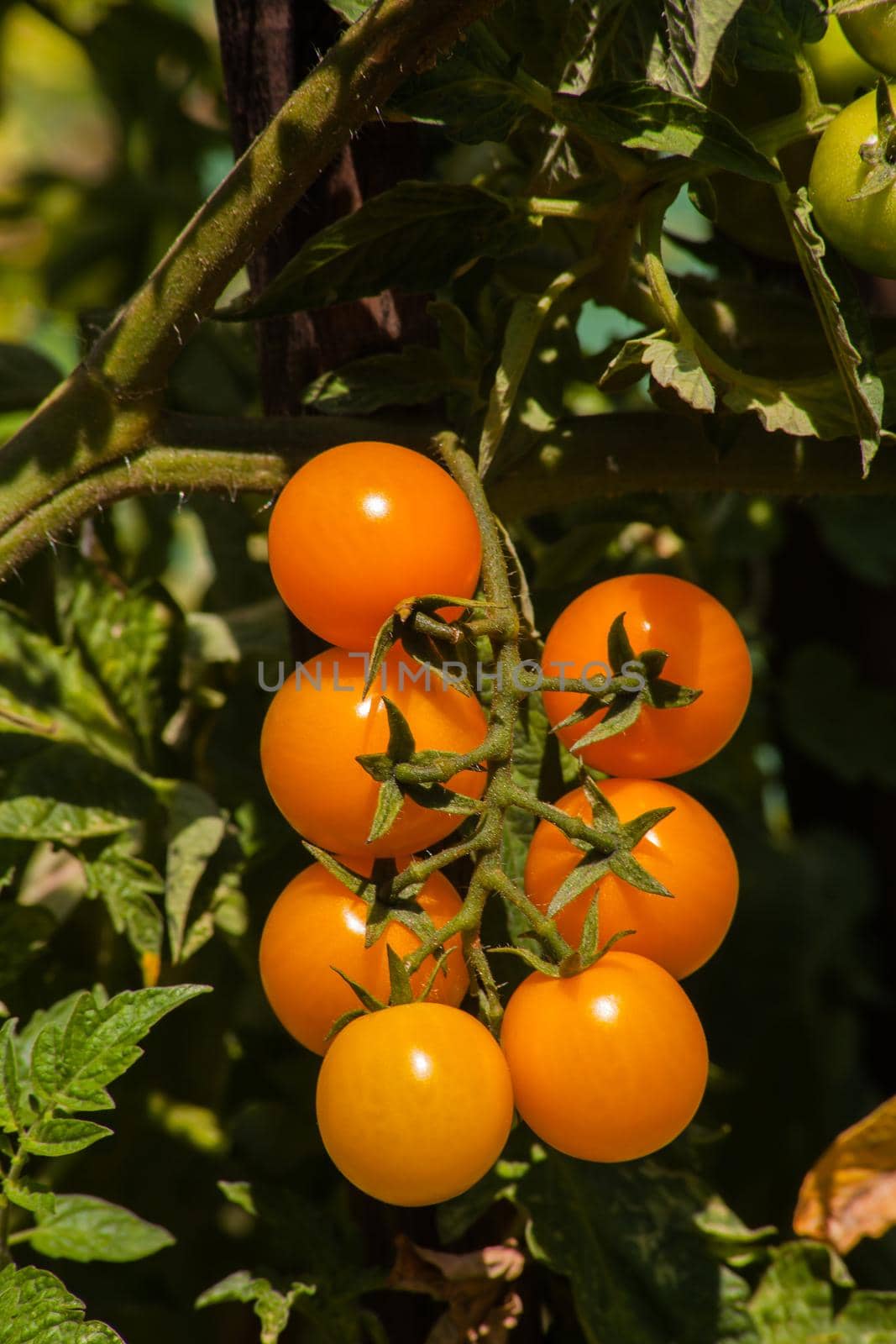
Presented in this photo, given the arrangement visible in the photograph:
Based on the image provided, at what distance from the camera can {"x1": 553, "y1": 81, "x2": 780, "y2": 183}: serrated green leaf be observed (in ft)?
1.90

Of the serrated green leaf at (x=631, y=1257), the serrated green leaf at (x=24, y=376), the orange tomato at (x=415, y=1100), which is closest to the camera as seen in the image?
the orange tomato at (x=415, y=1100)

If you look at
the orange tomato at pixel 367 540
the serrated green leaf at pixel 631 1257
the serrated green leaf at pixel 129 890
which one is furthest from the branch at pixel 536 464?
the serrated green leaf at pixel 631 1257

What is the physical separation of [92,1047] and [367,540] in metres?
0.30

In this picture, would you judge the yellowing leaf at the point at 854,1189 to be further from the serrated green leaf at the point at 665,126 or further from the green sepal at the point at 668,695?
the serrated green leaf at the point at 665,126

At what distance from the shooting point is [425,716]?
1.86ft

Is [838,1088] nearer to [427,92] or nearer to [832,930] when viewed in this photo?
[832,930]

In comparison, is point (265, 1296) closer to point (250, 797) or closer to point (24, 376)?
point (250, 797)

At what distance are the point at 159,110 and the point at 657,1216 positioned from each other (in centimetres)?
128

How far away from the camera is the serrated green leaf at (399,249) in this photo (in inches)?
25.5

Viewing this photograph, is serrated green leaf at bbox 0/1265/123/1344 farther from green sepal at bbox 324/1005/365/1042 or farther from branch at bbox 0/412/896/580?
branch at bbox 0/412/896/580

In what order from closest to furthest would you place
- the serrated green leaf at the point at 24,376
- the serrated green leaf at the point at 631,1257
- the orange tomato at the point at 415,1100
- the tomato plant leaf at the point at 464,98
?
the orange tomato at the point at 415,1100 → the tomato plant leaf at the point at 464,98 → the serrated green leaf at the point at 631,1257 → the serrated green leaf at the point at 24,376

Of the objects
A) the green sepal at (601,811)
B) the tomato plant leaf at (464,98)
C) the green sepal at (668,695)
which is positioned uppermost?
the tomato plant leaf at (464,98)

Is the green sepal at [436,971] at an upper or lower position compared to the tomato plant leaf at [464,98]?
lower

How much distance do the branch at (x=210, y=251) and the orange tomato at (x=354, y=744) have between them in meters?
0.21
